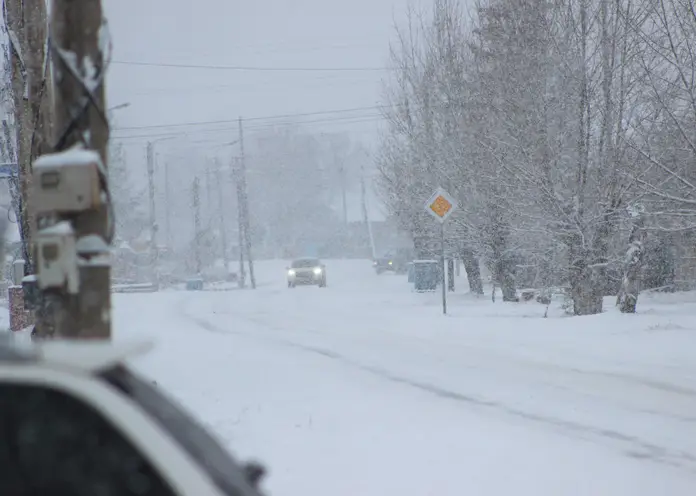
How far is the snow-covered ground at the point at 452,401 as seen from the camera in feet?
20.1

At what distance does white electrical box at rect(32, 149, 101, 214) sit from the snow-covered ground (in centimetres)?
76

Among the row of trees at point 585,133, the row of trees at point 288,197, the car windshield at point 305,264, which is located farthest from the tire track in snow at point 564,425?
the row of trees at point 288,197

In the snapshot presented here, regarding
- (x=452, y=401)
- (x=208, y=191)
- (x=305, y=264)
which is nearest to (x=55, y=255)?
(x=452, y=401)

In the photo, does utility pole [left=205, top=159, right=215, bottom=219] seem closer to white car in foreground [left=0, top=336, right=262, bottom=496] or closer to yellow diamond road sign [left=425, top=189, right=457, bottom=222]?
yellow diamond road sign [left=425, top=189, right=457, bottom=222]

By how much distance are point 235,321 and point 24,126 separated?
386 inches

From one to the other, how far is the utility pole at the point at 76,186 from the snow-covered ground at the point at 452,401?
41cm

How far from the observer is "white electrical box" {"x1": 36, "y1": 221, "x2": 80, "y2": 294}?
11.7 feet

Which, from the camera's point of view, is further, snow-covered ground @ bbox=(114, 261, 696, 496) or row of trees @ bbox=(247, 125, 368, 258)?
row of trees @ bbox=(247, 125, 368, 258)

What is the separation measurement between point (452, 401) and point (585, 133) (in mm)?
10708

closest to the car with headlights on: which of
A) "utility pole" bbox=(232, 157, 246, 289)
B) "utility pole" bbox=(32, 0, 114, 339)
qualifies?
"utility pole" bbox=(232, 157, 246, 289)

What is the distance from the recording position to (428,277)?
31453 mm

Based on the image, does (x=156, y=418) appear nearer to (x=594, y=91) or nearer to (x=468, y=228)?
(x=594, y=91)

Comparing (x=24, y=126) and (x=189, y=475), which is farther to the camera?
(x=24, y=126)

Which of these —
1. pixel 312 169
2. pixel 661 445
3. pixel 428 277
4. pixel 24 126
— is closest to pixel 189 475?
pixel 661 445
